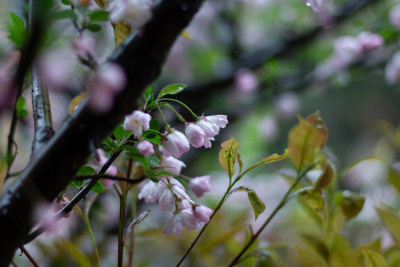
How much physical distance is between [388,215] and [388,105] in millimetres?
2627

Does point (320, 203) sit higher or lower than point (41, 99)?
lower

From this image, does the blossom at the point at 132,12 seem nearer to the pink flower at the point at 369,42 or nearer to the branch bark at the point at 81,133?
the branch bark at the point at 81,133

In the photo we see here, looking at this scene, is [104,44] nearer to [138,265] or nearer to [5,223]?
[138,265]

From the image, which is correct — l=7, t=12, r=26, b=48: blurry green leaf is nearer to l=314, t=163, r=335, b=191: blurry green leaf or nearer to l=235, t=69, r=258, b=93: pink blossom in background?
l=314, t=163, r=335, b=191: blurry green leaf

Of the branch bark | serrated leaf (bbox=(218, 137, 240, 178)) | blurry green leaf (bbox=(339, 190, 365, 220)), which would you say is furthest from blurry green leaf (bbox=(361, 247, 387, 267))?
the branch bark

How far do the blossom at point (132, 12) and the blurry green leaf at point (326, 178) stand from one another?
0.63 ft

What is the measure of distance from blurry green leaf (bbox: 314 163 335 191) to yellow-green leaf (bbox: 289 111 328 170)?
0.05 feet

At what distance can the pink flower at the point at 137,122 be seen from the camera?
0.25 metres

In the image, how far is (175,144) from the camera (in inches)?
11.5

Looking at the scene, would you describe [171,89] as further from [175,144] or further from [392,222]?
[392,222]

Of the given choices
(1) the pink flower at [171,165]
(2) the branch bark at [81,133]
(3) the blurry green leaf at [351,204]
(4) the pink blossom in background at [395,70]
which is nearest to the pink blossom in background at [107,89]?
(2) the branch bark at [81,133]

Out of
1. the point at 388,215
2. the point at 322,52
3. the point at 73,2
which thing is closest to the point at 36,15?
the point at 73,2

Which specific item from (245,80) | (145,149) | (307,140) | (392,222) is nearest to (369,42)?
(245,80)

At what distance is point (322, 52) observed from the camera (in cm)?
175
